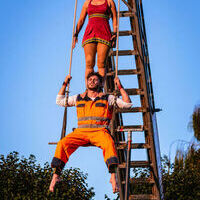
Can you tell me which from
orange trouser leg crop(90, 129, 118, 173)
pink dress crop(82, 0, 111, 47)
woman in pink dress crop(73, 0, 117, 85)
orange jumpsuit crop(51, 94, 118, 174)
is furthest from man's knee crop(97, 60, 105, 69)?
orange trouser leg crop(90, 129, 118, 173)

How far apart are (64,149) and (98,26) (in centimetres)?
238

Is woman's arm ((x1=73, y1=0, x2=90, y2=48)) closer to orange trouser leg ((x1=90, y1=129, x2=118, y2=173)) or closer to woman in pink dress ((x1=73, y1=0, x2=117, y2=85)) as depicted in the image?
woman in pink dress ((x1=73, y1=0, x2=117, y2=85))

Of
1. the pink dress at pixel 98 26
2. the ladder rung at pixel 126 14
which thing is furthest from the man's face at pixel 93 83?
the ladder rung at pixel 126 14

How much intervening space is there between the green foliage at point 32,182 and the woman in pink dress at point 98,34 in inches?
238

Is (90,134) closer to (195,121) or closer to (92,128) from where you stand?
(92,128)

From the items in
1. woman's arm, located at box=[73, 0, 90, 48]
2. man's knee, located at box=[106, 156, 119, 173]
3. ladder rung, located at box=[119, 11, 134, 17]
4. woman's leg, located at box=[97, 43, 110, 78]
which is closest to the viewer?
man's knee, located at box=[106, 156, 119, 173]

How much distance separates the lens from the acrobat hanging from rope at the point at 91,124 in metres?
6.29

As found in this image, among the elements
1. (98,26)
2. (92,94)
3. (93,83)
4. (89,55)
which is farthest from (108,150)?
(98,26)

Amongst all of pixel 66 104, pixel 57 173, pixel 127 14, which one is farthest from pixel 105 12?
pixel 57 173

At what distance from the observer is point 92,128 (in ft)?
21.2

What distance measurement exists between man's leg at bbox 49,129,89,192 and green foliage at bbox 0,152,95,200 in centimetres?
669

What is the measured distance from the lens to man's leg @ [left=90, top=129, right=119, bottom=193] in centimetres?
622

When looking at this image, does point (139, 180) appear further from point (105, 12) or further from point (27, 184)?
point (27, 184)

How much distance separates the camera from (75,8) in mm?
7402
